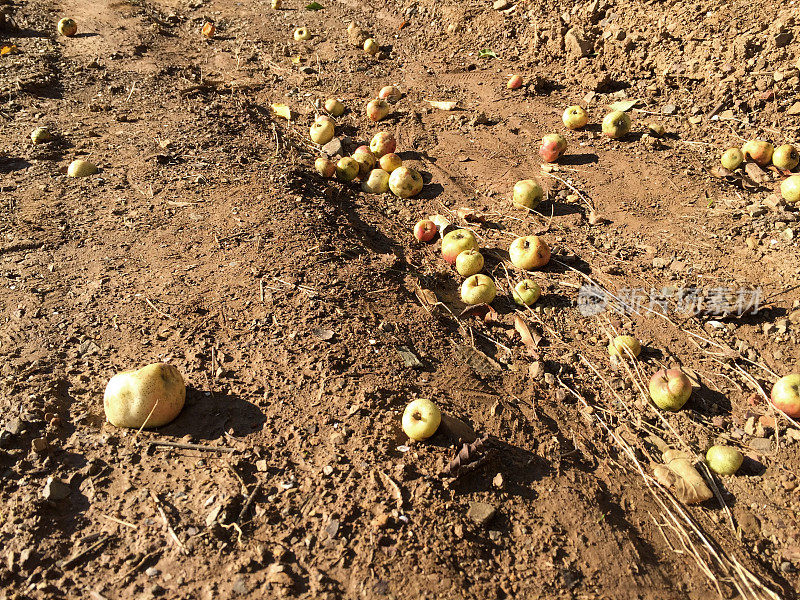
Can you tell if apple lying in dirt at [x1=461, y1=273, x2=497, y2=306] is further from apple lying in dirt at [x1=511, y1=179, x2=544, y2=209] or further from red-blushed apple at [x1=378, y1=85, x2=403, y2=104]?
red-blushed apple at [x1=378, y1=85, x2=403, y2=104]

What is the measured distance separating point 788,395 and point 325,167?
4630mm

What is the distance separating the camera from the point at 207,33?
9.25 meters

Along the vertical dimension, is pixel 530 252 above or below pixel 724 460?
above

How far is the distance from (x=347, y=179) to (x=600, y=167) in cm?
277

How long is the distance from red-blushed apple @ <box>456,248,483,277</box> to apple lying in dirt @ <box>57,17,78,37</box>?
25.6ft

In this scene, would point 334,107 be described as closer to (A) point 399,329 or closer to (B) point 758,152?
(A) point 399,329

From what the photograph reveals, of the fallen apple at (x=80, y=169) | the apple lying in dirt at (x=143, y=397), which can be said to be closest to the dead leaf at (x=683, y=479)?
A: the apple lying in dirt at (x=143, y=397)

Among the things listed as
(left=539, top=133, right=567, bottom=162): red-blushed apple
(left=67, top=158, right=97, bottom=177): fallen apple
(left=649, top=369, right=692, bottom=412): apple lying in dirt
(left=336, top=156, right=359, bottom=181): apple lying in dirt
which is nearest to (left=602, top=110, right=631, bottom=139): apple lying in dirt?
(left=539, top=133, right=567, bottom=162): red-blushed apple

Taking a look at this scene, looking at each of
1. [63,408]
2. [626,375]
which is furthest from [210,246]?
[626,375]

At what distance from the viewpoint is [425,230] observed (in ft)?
17.7

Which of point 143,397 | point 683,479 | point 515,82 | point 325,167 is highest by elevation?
point 515,82

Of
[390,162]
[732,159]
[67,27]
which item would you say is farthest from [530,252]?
[67,27]

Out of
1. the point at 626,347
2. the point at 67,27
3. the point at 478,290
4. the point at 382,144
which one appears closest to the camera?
the point at 626,347

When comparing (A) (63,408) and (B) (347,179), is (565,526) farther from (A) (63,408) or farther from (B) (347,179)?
(B) (347,179)
